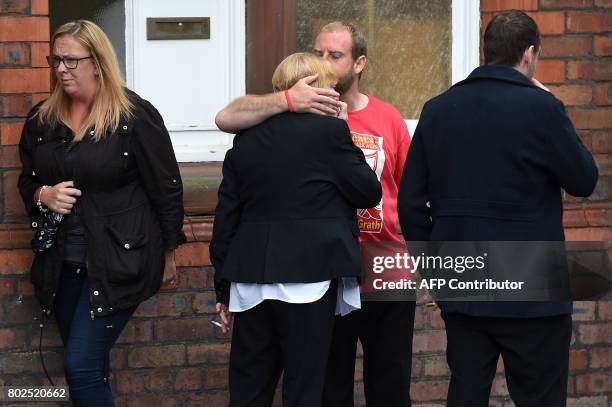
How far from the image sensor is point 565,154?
3887mm

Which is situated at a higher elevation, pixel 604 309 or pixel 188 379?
pixel 604 309

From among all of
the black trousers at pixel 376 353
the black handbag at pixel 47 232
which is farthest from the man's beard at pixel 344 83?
the black handbag at pixel 47 232

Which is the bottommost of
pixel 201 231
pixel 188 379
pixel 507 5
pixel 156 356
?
pixel 188 379

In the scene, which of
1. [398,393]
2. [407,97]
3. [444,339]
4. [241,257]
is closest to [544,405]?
[398,393]

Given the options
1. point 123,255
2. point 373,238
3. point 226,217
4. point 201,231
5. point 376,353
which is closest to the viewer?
A: point 226,217

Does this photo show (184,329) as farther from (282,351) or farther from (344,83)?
(344,83)

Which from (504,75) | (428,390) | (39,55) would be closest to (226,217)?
(504,75)

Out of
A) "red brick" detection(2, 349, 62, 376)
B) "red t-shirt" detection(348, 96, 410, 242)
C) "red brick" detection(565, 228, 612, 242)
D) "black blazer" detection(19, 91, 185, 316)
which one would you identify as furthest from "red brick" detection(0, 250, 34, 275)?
"red brick" detection(565, 228, 612, 242)

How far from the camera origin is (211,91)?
5.56 meters

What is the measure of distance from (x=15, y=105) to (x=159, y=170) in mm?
915

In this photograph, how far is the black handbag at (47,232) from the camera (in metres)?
4.55

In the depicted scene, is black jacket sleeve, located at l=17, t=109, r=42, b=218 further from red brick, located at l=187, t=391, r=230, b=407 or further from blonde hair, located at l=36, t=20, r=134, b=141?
red brick, located at l=187, t=391, r=230, b=407

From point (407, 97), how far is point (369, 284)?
1535mm

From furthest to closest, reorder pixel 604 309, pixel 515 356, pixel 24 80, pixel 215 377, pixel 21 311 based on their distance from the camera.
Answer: pixel 604 309, pixel 215 377, pixel 21 311, pixel 24 80, pixel 515 356
